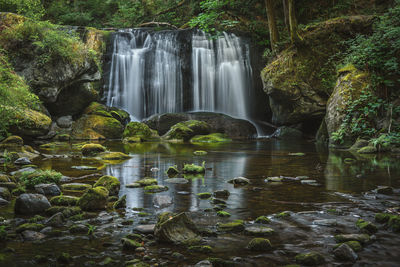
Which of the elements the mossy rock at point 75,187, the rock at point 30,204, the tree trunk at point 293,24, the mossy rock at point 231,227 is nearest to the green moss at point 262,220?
the mossy rock at point 231,227

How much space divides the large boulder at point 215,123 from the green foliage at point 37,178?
1592 cm

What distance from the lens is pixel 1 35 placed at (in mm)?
15828

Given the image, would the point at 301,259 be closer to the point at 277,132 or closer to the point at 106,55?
the point at 277,132

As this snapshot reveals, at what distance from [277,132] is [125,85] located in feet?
38.1

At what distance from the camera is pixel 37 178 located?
562 centimetres

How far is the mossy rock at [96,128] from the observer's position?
18.8 metres

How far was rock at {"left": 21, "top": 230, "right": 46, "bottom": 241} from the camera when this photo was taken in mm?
3190

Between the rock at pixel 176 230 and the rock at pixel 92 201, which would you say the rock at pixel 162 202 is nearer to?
the rock at pixel 92 201

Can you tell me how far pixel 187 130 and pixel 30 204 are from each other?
1564 centimetres

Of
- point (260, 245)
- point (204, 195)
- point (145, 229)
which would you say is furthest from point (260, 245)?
point (204, 195)

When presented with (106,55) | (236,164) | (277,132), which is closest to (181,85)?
(106,55)

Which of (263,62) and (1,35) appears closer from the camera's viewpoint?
(1,35)

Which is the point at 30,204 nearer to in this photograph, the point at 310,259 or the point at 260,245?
the point at 260,245

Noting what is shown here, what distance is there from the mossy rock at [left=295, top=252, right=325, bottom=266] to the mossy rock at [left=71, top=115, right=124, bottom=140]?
1732 centimetres
